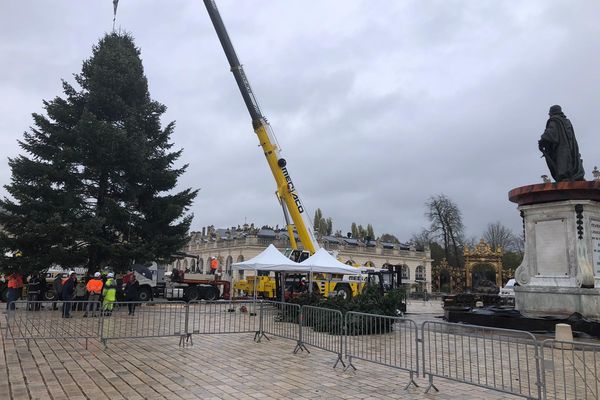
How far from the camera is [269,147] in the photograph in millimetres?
23875

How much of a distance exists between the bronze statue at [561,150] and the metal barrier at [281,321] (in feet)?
29.4

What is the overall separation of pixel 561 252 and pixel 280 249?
4676 cm

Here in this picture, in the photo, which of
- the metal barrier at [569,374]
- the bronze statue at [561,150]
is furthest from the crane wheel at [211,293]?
the metal barrier at [569,374]

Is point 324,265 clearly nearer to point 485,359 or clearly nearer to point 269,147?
point 269,147

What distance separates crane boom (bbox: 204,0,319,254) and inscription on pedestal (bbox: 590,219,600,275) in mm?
12514

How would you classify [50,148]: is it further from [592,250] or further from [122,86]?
[592,250]

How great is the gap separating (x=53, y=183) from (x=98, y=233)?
345cm

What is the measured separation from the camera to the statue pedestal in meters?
13.0

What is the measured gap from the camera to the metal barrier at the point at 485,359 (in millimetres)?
6121

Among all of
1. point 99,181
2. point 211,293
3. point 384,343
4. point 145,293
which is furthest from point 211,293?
point 384,343

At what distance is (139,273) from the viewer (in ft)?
84.3

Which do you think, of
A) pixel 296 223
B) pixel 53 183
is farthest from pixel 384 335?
pixel 53 183

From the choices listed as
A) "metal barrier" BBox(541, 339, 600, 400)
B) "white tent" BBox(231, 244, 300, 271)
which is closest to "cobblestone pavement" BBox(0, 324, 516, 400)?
"metal barrier" BBox(541, 339, 600, 400)

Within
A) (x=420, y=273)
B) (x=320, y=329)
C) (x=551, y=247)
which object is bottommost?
(x=320, y=329)
